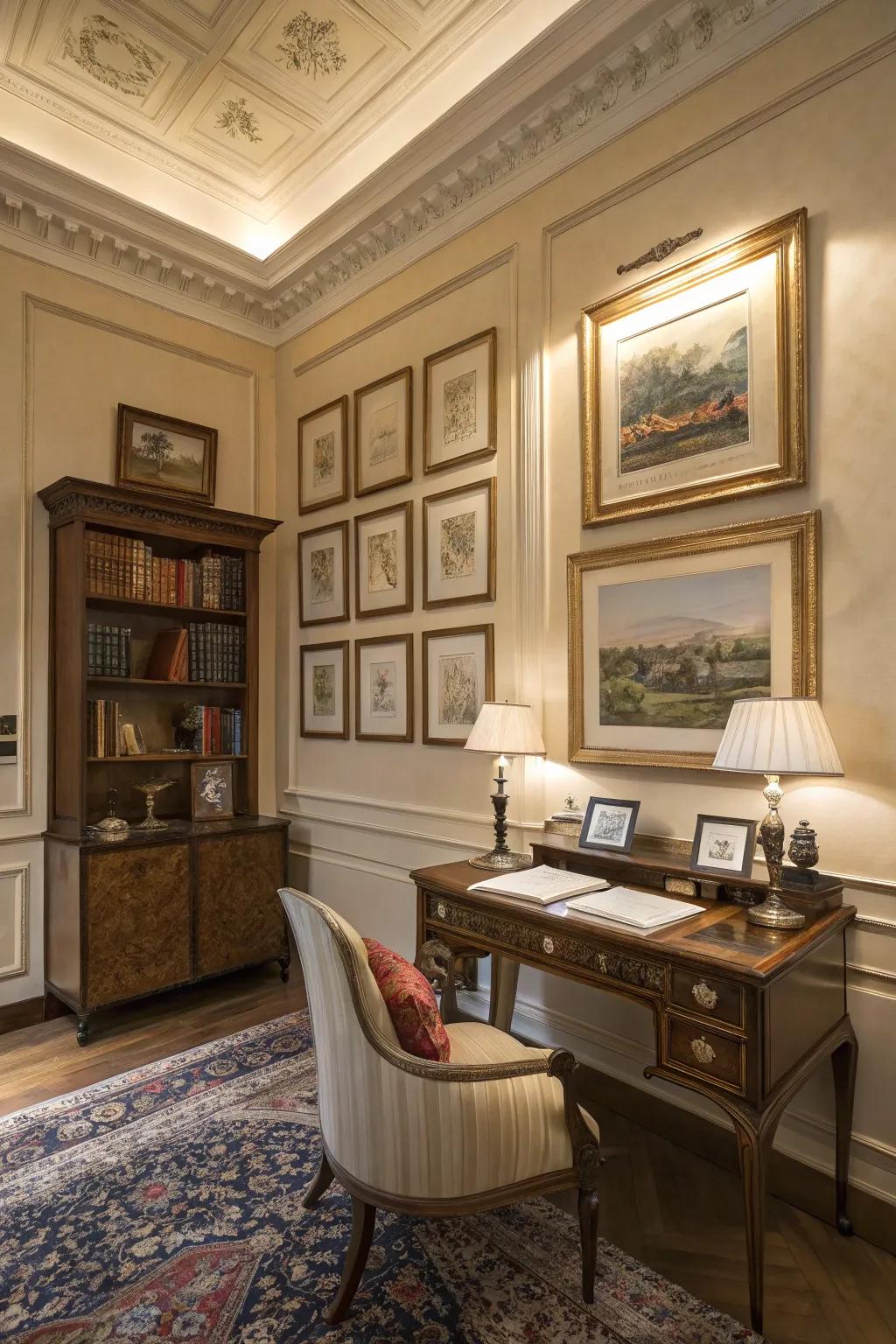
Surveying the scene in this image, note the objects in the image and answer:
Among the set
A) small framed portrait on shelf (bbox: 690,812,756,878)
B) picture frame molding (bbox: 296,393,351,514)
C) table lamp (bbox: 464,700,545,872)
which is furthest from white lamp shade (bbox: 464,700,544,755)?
picture frame molding (bbox: 296,393,351,514)

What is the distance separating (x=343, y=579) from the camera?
406 cm

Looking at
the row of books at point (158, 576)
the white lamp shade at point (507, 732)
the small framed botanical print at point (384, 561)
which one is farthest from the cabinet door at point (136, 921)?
the white lamp shade at point (507, 732)

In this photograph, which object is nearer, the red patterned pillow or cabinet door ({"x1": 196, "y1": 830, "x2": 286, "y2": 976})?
the red patterned pillow

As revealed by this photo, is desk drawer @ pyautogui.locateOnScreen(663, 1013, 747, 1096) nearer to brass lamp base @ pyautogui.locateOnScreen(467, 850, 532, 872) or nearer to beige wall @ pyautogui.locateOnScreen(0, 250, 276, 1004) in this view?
brass lamp base @ pyautogui.locateOnScreen(467, 850, 532, 872)

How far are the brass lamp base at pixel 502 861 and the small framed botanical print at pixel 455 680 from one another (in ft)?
2.03

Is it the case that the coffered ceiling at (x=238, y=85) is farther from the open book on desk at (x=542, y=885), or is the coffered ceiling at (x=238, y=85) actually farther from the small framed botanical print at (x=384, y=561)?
the open book on desk at (x=542, y=885)

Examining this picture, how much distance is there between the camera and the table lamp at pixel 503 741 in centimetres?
276

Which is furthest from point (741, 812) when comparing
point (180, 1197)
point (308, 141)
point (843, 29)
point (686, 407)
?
point (308, 141)

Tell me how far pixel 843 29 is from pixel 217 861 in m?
3.97

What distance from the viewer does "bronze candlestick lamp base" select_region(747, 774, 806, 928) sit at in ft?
6.60

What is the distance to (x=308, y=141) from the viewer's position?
12.2 ft

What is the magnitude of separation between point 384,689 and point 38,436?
6.84 feet

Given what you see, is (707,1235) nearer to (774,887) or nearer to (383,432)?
(774,887)

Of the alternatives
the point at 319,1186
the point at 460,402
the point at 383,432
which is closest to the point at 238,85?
the point at 383,432
